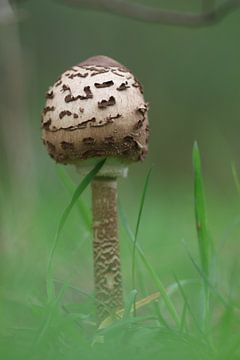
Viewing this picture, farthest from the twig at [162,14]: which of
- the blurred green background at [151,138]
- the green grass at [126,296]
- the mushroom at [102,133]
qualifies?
the mushroom at [102,133]

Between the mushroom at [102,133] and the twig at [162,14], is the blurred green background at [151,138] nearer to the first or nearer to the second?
the mushroom at [102,133]

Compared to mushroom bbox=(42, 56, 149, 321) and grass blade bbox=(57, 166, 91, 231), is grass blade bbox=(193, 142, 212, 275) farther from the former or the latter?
grass blade bbox=(57, 166, 91, 231)

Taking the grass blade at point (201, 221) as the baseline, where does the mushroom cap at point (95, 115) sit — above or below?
above

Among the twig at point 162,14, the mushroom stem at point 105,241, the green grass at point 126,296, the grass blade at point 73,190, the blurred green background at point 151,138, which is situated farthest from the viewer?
→ the twig at point 162,14

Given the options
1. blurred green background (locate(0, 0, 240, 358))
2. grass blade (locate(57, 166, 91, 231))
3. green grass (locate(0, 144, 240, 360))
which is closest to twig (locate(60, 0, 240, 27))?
blurred green background (locate(0, 0, 240, 358))

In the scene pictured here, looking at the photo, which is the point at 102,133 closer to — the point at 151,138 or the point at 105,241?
the point at 105,241

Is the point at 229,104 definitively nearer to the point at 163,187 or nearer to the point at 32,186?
the point at 163,187
